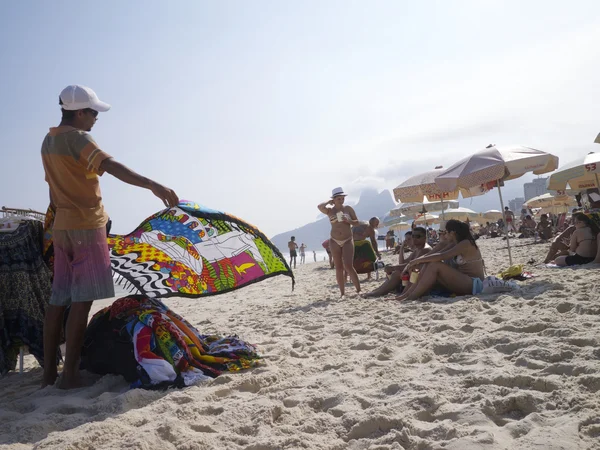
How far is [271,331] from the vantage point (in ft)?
14.1

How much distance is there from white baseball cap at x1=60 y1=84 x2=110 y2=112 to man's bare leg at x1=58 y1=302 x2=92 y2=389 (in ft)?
3.91

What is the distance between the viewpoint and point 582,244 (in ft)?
22.9

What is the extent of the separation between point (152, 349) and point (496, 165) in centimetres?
597

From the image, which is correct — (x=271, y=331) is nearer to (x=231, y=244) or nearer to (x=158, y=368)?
(x=231, y=244)

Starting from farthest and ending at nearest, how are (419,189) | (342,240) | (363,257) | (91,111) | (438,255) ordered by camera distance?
(419,189) → (363,257) → (342,240) → (438,255) → (91,111)

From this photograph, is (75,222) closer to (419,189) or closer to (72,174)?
(72,174)

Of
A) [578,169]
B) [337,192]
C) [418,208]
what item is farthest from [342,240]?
[418,208]

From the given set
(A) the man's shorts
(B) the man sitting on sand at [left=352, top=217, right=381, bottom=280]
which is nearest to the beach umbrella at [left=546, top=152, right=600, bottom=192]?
(B) the man sitting on sand at [left=352, top=217, right=381, bottom=280]

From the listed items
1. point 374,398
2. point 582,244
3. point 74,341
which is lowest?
point 374,398

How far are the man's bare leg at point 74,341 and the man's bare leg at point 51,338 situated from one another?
125mm

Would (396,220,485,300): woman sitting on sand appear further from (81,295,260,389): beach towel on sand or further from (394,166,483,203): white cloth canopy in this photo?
(394,166,483,203): white cloth canopy

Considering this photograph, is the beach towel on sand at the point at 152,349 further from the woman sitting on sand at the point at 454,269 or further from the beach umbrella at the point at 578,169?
the beach umbrella at the point at 578,169

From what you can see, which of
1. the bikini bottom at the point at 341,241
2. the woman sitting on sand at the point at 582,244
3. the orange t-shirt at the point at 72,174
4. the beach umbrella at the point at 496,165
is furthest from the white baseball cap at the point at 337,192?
the orange t-shirt at the point at 72,174

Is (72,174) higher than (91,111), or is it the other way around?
(91,111)
